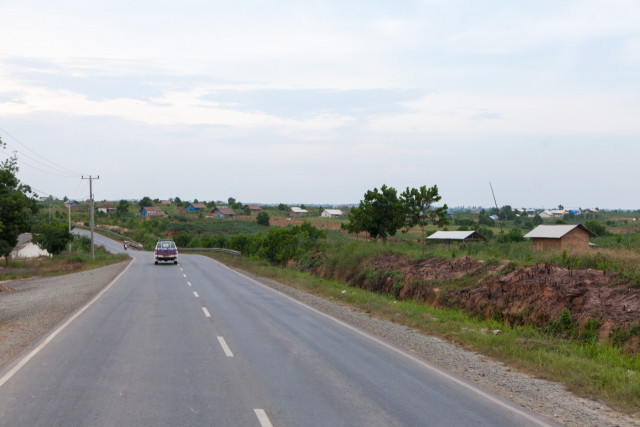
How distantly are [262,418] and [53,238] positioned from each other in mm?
79292

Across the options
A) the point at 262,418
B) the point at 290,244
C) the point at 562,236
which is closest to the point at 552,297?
the point at 262,418

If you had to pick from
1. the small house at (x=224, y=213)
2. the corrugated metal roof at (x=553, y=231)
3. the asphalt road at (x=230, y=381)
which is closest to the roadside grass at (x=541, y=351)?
the asphalt road at (x=230, y=381)

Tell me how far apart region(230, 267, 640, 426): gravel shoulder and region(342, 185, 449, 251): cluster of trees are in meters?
39.5

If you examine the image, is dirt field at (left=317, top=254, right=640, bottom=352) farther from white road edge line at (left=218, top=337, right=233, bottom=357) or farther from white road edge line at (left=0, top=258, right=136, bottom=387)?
white road edge line at (left=0, top=258, right=136, bottom=387)

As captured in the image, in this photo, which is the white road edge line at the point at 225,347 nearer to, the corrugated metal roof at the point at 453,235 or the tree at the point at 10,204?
the tree at the point at 10,204

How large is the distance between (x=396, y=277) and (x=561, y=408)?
50.3ft

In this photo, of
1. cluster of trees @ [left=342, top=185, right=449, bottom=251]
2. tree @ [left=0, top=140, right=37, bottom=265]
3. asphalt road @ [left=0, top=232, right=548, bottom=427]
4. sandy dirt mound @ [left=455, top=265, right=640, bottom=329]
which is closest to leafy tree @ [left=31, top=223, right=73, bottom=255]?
tree @ [left=0, top=140, right=37, bottom=265]

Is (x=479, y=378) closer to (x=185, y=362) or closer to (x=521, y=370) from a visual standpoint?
(x=521, y=370)

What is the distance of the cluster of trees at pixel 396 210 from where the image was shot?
53656 millimetres

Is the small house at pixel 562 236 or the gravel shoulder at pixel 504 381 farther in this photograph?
the small house at pixel 562 236

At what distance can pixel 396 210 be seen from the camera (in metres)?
53.8

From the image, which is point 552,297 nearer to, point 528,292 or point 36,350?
point 528,292

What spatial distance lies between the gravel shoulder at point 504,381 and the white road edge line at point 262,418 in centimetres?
365

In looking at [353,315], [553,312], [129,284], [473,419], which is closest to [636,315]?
[553,312]
